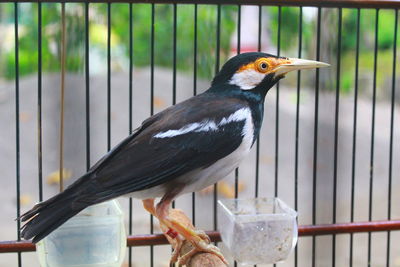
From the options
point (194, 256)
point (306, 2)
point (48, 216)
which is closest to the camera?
point (48, 216)

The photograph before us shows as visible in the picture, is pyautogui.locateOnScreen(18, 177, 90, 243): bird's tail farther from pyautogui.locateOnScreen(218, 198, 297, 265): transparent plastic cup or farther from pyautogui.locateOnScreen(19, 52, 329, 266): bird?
pyautogui.locateOnScreen(218, 198, 297, 265): transparent plastic cup

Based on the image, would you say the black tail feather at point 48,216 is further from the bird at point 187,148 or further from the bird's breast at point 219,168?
the bird's breast at point 219,168

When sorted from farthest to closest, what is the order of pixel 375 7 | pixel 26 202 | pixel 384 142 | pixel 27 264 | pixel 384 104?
pixel 384 104 → pixel 384 142 → pixel 26 202 → pixel 27 264 → pixel 375 7

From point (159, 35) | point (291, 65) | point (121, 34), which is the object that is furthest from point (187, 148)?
point (121, 34)

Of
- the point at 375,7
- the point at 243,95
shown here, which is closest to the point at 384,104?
the point at 375,7

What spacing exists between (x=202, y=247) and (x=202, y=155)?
27 centimetres

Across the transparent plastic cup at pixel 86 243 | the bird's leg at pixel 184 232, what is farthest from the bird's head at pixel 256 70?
the transparent plastic cup at pixel 86 243

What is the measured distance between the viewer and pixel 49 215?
152 cm

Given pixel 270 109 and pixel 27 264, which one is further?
pixel 270 109

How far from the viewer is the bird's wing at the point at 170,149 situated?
5.30 feet

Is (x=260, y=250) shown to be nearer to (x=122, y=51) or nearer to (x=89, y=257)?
(x=89, y=257)

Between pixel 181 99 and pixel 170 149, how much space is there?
4.56 m

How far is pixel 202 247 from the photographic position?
1743 mm

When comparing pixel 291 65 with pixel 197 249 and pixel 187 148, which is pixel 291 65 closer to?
pixel 187 148
